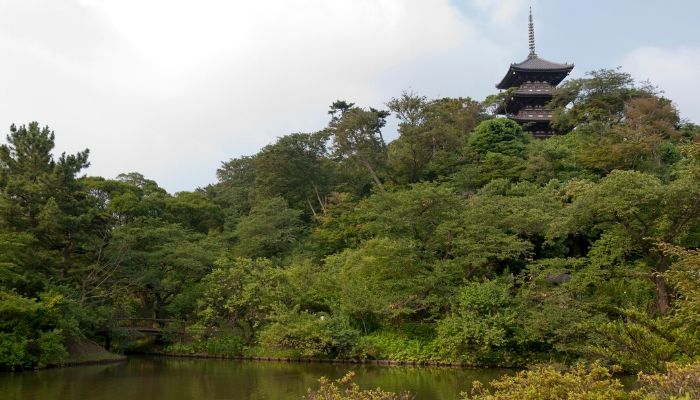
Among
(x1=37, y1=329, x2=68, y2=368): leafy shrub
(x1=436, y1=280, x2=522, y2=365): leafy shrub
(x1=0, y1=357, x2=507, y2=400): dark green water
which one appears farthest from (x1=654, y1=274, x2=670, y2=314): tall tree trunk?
(x1=37, y1=329, x2=68, y2=368): leafy shrub

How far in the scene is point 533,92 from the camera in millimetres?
37406

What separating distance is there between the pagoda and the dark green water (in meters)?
23.3

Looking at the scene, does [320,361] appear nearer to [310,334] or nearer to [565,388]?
[310,334]

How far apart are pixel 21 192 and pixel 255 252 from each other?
37.0ft

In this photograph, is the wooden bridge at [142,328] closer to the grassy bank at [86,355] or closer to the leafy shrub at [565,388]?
the grassy bank at [86,355]

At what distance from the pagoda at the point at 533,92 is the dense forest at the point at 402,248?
11.2ft

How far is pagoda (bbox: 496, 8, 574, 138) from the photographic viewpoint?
3700cm

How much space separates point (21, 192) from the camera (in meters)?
20.4

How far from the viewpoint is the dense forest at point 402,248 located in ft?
54.7

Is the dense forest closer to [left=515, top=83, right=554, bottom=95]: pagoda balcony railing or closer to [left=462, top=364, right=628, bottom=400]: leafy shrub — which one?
[left=462, top=364, right=628, bottom=400]: leafy shrub

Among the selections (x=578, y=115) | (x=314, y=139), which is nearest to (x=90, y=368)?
(x=314, y=139)

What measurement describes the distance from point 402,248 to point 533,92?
74.5 ft

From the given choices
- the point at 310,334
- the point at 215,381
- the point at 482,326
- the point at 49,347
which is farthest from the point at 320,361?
the point at 49,347

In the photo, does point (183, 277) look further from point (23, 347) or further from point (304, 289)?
point (23, 347)
